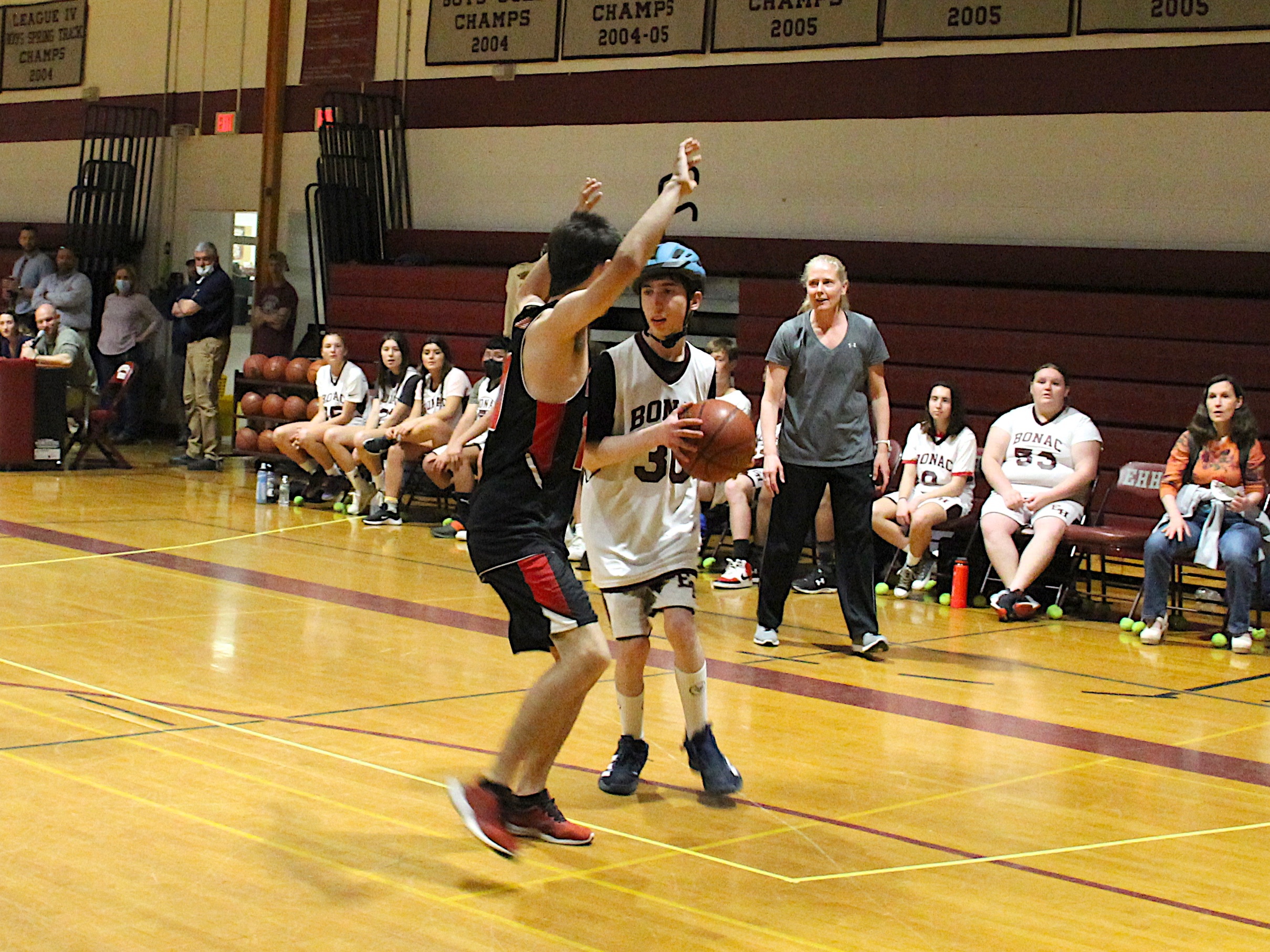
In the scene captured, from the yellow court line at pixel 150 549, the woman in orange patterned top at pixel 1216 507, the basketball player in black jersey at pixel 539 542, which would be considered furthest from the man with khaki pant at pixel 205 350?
the basketball player in black jersey at pixel 539 542

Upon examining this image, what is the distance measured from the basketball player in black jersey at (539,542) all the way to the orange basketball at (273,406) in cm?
904

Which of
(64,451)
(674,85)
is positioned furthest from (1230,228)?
(64,451)

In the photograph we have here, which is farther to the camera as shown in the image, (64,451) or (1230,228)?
(64,451)

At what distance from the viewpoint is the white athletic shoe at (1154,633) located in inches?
303

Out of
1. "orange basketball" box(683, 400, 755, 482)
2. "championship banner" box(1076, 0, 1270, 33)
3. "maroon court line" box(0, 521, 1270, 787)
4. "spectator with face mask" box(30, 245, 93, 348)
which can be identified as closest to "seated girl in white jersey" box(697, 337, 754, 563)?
"maroon court line" box(0, 521, 1270, 787)

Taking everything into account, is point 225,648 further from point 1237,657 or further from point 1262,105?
point 1262,105

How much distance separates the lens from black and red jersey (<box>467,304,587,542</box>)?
3.87m

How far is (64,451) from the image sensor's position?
1314cm

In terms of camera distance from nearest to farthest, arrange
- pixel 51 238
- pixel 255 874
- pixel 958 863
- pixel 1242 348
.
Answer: pixel 255 874
pixel 958 863
pixel 1242 348
pixel 51 238

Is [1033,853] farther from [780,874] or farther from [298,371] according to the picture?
[298,371]

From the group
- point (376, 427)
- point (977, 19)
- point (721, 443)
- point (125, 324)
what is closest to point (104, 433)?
point (125, 324)

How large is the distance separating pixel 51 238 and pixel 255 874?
15297 millimetres

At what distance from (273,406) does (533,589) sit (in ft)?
30.6

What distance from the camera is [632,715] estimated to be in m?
4.55
